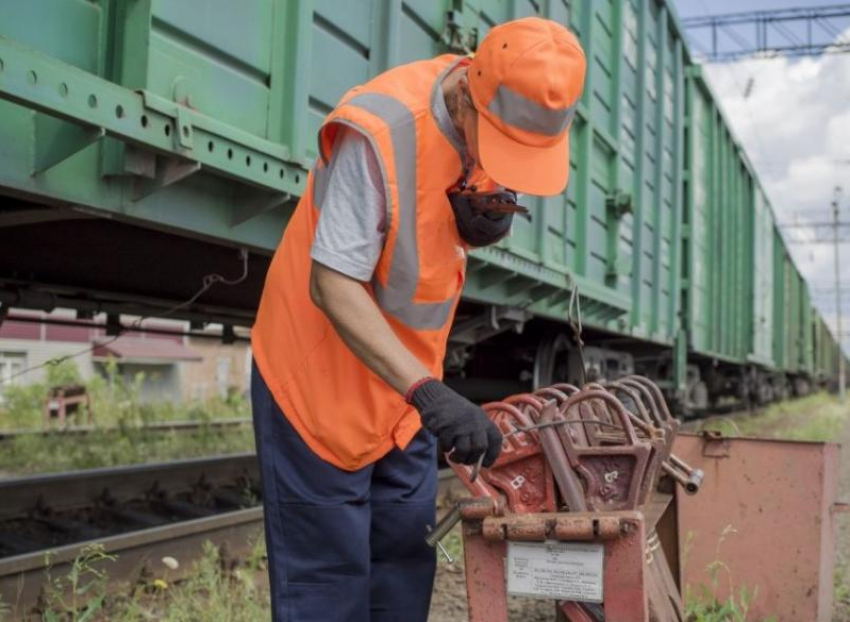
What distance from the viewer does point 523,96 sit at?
1.74 m

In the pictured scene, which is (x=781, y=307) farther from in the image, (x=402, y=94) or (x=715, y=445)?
(x=402, y=94)

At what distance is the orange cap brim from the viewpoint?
1.76 metres

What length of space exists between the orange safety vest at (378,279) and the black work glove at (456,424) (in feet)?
0.83

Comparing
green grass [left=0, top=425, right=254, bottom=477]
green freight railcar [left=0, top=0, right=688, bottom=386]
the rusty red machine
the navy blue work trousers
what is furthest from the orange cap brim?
green grass [left=0, top=425, right=254, bottom=477]

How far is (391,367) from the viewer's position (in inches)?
69.9

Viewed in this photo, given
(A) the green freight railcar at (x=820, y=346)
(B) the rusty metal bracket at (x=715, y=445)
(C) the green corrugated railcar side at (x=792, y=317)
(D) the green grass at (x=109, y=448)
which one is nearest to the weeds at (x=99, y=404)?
(D) the green grass at (x=109, y=448)

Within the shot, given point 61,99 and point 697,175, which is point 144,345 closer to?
point 697,175

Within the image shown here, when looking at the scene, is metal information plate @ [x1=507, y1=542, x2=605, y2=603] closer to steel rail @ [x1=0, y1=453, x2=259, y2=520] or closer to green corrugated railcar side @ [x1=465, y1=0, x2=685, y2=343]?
green corrugated railcar side @ [x1=465, y1=0, x2=685, y2=343]

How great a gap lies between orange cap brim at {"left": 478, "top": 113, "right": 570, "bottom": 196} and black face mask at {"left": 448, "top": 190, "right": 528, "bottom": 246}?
0.39 ft

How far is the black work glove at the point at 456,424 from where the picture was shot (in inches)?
65.9

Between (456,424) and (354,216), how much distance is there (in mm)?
485

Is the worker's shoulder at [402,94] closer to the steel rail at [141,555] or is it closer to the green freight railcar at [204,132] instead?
the green freight railcar at [204,132]

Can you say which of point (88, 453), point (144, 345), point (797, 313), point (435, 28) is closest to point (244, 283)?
point (435, 28)

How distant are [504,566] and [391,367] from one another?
512mm
